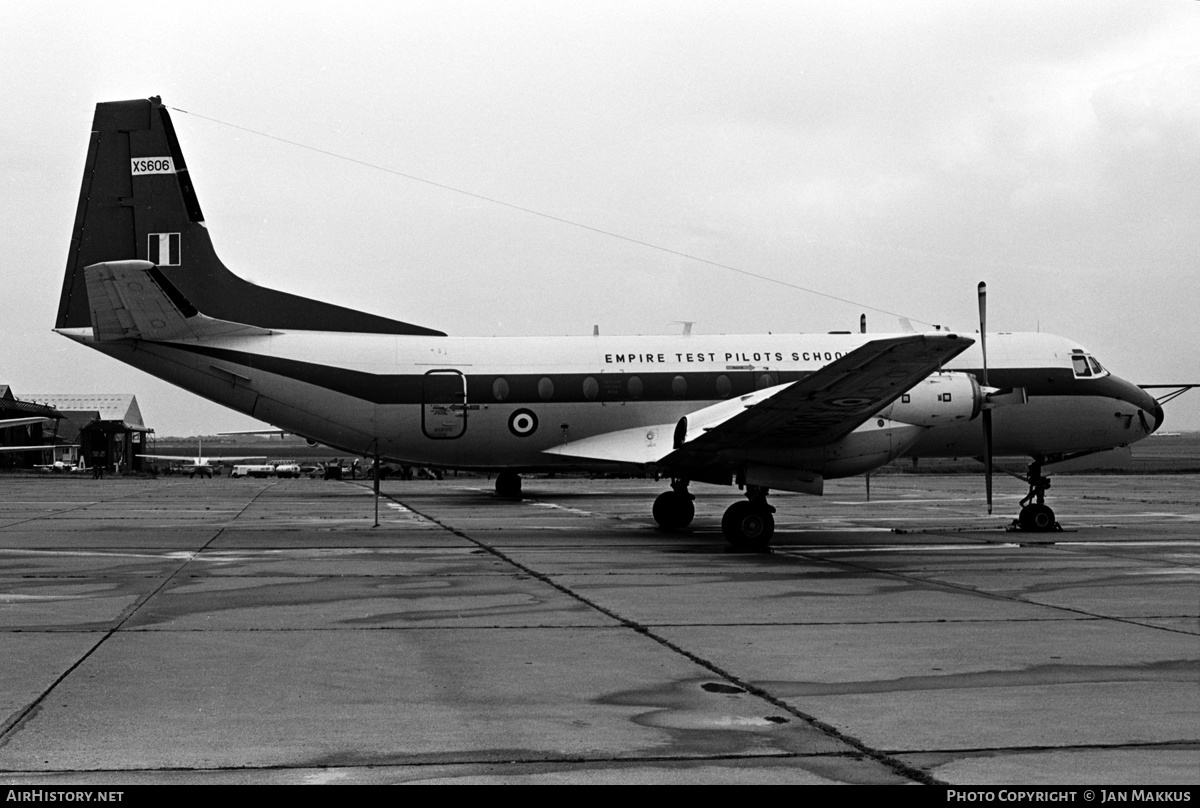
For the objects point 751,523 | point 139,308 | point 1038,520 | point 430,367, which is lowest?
point 1038,520

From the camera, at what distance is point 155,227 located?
23.6 meters

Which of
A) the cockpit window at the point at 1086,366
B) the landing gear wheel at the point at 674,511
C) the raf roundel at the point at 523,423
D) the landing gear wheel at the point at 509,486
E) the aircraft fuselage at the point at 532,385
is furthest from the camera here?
the landing gear wheel at the point at 509,486

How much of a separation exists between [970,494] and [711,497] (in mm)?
8652

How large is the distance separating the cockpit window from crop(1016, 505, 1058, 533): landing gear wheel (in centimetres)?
368

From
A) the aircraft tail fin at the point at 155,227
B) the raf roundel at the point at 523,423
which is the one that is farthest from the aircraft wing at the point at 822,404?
the aircraft tail fin at the point at 155,227

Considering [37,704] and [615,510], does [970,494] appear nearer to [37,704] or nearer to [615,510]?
[615,510]

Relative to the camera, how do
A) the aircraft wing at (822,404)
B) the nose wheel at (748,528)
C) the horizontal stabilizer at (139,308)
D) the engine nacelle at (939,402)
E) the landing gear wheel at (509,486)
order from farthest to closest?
the landing gear wheel at (509,486)
the horizontal stabilizer at (139,308)
the engine nacelle at (939,402)
the nose wheel at (748,528)
the aircraft wing at (822,404)

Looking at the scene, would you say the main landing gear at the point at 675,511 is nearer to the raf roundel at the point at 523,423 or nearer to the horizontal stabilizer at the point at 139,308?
the raf roundel at the point at 523,423

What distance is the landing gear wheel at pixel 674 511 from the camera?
21281 mm

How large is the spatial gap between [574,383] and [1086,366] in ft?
35.2

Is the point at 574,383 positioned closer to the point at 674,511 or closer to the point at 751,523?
the point at 674,511

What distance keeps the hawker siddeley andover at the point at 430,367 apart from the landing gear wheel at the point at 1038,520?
40 mm

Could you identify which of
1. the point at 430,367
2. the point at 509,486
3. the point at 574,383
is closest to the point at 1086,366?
the point at 574,383

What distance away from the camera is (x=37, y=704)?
265 inches
